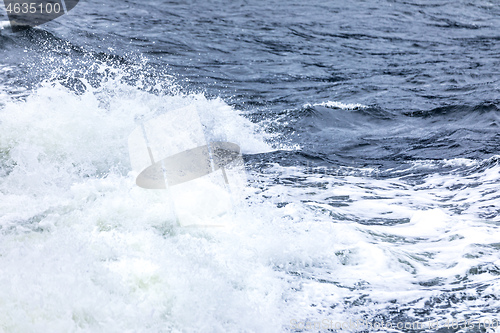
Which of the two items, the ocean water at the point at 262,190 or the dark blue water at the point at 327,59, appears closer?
the ocean water at the point at 262,190

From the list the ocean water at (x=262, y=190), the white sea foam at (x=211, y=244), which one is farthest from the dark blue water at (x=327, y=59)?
the white sea foam at (x=211, y=244)

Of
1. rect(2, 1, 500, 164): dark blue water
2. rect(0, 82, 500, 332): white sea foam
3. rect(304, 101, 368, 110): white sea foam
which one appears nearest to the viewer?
rect(0, 82, 500, 332): white sea foam

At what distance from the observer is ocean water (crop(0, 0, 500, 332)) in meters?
2.99

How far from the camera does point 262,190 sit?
4.73 m

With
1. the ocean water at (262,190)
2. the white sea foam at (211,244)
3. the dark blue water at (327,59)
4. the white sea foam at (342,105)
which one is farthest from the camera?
the white sea foam at (342,105)

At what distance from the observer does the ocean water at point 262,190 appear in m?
2.99

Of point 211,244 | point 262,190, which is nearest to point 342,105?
point 262,190

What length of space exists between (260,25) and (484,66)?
506 cm

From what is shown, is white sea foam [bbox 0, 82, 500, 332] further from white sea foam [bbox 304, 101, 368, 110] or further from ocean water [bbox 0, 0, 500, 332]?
white sea foam [bbox 304, 101, 368, 110]

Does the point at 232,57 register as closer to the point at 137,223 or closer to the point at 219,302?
the point at 137,223

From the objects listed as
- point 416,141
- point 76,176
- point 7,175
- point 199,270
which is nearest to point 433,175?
point 416,141

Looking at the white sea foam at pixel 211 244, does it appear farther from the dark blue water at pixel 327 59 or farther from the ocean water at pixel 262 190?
the dark blue water at pixel 327 59

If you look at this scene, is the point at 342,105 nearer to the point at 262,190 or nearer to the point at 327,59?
the point at 327,59

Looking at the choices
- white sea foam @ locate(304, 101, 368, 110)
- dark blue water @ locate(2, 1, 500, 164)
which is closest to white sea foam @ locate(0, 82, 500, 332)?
dark blue water @ locate(2, 1, 500, 164)
